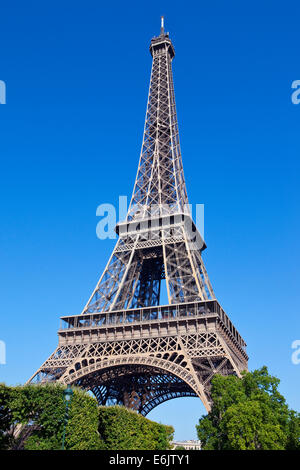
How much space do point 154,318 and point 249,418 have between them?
16.3 m

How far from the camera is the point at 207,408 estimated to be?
30.9m

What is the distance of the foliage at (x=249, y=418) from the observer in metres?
26.7

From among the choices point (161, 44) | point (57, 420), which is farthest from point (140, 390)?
point (161, 44)

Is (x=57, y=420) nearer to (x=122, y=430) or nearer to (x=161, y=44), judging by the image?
(x=122, y=430)

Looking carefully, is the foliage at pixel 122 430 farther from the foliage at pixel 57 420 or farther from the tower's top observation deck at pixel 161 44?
the tower's top observation deck at pixel 161 44

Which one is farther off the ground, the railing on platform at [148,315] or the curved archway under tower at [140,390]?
the railing on platform at [148,315]

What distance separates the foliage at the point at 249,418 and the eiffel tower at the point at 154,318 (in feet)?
5.54

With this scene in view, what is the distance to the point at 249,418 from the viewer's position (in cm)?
2670

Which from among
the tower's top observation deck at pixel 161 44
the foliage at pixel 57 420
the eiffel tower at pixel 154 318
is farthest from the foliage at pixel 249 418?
the tower's top observation deck at pixel 161 44

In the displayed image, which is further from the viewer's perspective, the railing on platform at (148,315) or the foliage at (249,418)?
the railing on platform at (148,315)
